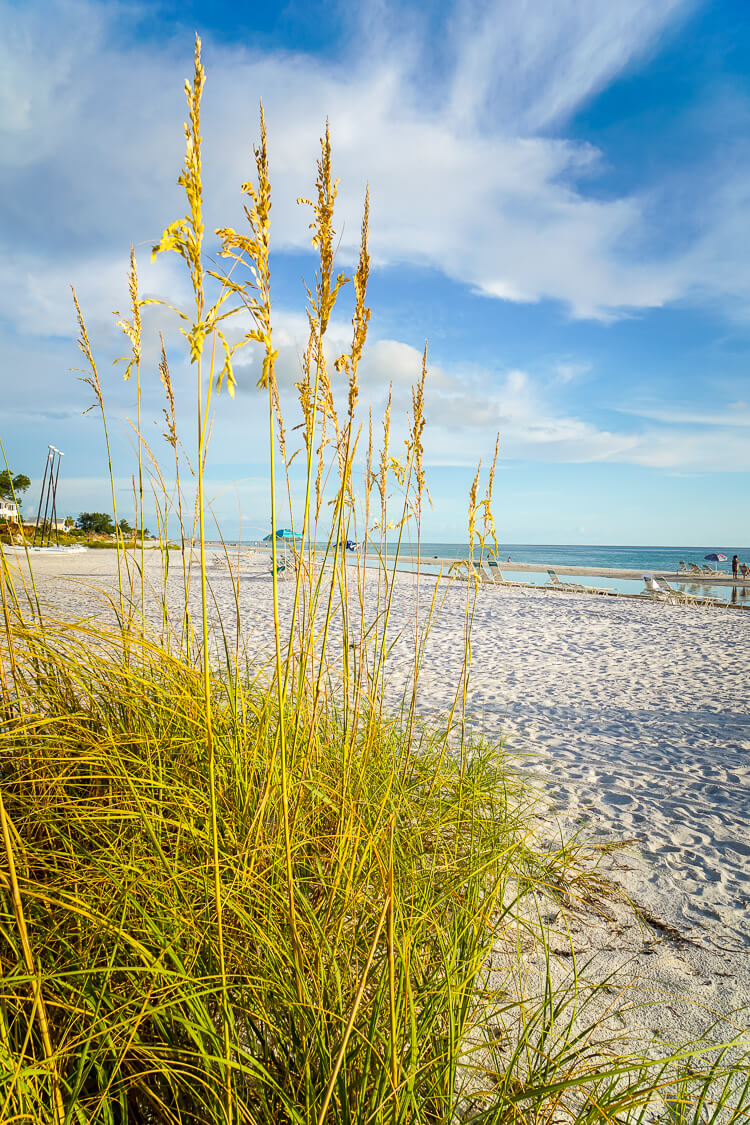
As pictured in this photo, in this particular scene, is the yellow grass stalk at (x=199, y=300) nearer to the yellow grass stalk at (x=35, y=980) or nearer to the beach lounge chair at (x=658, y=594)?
the yellow grass stalk at (x=35, y=980)

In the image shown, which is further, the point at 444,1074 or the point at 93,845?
the point at 93,845

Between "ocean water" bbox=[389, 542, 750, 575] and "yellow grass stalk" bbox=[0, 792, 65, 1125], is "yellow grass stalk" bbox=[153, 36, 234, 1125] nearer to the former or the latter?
"yellow grass stalk" bbox=[0, 792, 65, 1125]

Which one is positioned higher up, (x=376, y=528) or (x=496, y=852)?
(x=376, y=528)

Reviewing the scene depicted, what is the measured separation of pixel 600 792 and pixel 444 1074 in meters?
2.76

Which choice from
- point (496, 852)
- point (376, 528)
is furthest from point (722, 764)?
point (376, 528)

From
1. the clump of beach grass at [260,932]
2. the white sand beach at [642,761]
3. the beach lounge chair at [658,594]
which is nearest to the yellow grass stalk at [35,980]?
the clump of beach grass at [260,932]

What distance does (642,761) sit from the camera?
4281mm

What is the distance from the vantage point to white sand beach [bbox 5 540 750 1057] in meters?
2.06

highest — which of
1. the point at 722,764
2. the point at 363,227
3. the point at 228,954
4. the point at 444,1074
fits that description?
the point at 363,227

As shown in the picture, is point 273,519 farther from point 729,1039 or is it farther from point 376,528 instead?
point 729,1039

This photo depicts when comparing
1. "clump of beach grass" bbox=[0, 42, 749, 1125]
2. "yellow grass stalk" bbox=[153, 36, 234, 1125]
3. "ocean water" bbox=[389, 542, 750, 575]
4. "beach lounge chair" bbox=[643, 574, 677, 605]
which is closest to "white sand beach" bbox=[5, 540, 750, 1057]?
"clump of beach grass" bbox=[0, 42, 749, 1125]

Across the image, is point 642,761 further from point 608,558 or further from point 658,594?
point 608,558

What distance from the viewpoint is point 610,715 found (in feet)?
17.9

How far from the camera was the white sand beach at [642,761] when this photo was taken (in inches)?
81.2
